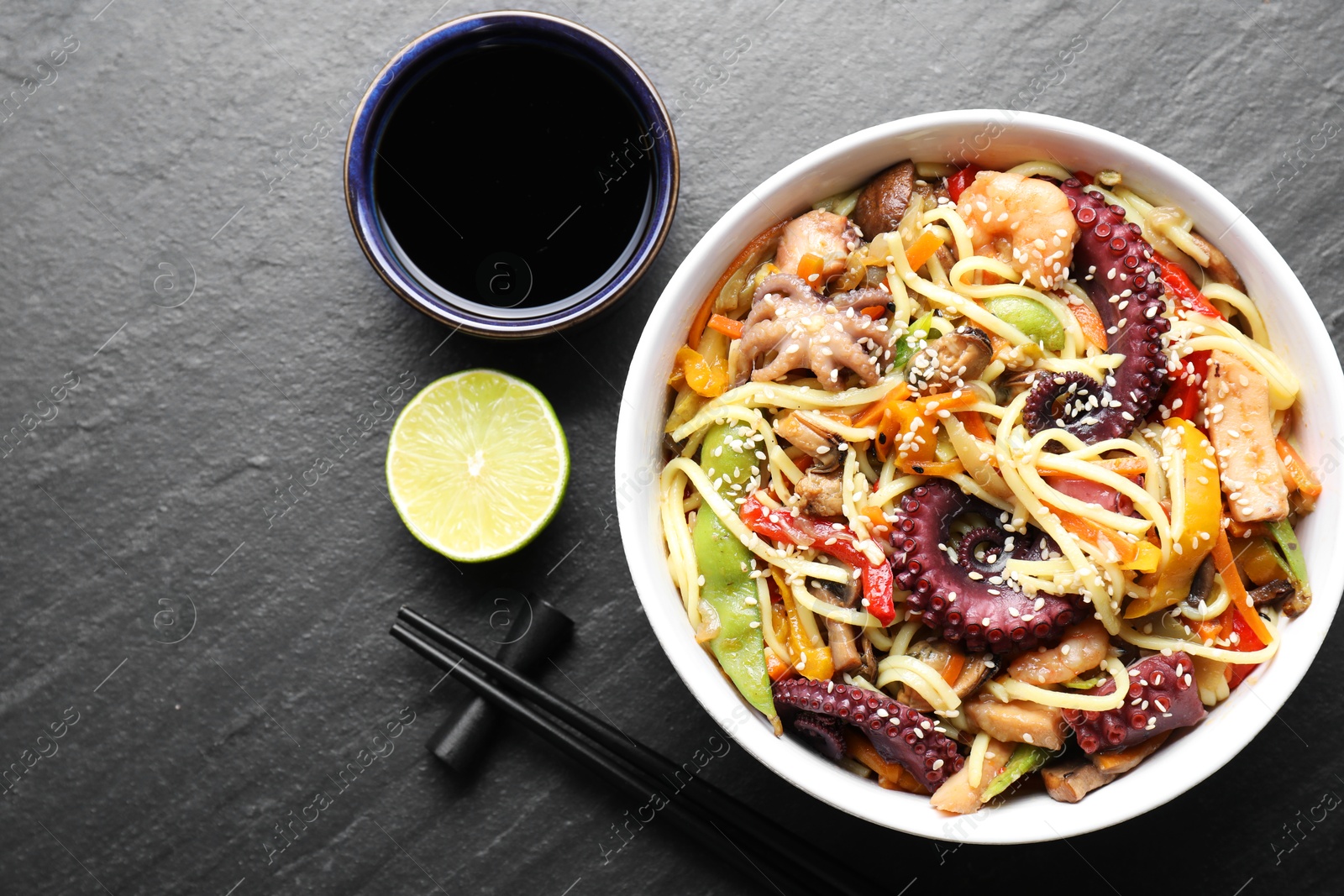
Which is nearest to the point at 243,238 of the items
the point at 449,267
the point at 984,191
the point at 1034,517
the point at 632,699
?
the point at 449,267

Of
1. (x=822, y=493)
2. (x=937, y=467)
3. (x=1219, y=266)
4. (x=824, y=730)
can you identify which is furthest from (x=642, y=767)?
(x=1219, y=266)

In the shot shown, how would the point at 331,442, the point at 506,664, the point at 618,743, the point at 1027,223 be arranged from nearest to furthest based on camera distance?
the point at 1027,223 < the point at 618,743 < the point at 506,664 < the point at 331,442

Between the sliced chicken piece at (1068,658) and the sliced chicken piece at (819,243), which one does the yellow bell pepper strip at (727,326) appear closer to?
the sliced chicken piece at (819,243)

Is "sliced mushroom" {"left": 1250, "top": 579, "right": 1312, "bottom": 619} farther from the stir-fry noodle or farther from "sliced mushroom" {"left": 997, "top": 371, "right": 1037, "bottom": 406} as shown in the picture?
"sliced mushroom" {"left": 997, "top": 371, "right": 1037, "bottom": 406}

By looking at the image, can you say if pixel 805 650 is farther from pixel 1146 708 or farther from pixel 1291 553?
pixel 1291 553

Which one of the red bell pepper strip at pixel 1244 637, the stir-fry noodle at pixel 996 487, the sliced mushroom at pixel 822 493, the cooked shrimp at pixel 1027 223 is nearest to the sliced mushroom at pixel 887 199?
the stir-fry noodle at pixel 996 487

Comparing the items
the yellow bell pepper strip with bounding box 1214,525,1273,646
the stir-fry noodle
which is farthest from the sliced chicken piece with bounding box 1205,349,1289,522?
the yellow bell pepper strip with bounding box 1214,525,1273,646
